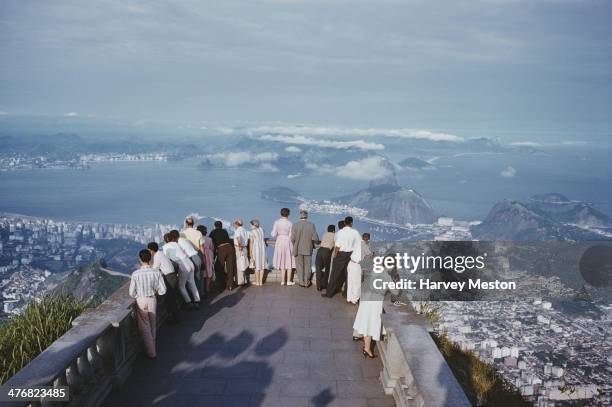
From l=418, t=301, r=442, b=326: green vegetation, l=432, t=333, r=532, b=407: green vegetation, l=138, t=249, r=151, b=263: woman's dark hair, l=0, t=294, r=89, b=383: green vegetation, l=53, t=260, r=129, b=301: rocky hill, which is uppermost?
l=138, t=249, r=151, b=263: woman's dark hair

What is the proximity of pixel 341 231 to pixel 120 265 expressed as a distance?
3886 inches

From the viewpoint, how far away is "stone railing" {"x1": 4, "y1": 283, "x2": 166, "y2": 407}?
5.39m

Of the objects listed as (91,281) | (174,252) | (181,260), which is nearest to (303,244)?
(181,260)

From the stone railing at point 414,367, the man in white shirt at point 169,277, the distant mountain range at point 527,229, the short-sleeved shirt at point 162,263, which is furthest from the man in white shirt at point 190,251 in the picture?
the distant mountain range at point 527,229

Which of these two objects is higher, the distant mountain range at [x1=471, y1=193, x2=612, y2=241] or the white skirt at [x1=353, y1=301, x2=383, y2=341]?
the white skirt at [x1=353, y1=301, x2=383, y2=341]

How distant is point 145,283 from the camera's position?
7625 millimetres

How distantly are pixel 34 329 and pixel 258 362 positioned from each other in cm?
427

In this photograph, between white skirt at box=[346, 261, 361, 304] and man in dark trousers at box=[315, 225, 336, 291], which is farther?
man in dark trousers at box=[315, 225, 336, 291]

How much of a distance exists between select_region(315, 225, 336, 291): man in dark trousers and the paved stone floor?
1.03 metres

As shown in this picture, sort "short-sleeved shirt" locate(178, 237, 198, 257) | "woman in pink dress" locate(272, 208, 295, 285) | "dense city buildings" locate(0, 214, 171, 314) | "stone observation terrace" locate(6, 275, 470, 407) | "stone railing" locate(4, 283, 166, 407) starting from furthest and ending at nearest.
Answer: "dense city buildings" locate(0, 214, 171, 314) → "woman in pink dress" locate(272, 208, 295, 285) → "short-sleeved shirt" locate(178, 237, 198, 257) → "stone observation terrace" locate(6, 275, 470, 407) → "stone railing" locate(4, 283, 166, 407)

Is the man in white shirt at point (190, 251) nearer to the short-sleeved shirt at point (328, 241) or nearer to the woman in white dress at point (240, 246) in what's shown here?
the woman in white dress at point (240, 246)

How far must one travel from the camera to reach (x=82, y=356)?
6.32 meters

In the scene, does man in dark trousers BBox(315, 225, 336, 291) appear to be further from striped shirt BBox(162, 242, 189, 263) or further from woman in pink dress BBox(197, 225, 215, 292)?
striped shirt BBox(162, 242, 189, 263)

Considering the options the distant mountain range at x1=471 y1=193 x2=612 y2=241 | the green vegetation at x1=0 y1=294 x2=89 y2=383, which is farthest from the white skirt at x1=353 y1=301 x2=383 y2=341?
the distant mountain range at x1=471 y1=193 x2=612 y2=241
